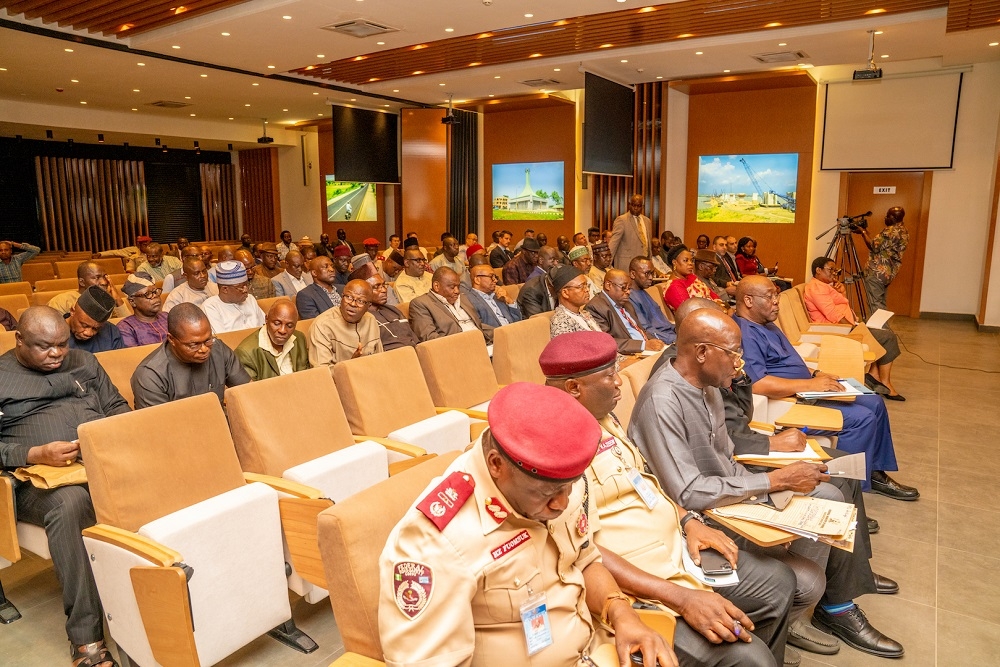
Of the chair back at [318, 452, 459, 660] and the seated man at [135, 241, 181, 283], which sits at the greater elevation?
the seated man at [135, 241, 181, 283]

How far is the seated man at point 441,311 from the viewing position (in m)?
5.38

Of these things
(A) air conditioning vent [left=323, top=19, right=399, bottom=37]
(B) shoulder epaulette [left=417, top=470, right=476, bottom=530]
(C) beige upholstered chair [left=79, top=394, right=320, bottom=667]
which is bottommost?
(C) beige upholstered chair [left=79, top=394, right=320, bottom=667]

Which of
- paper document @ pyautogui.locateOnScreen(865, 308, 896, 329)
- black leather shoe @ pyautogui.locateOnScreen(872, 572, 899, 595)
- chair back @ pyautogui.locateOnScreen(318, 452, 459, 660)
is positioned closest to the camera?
chair back @ pyautogui.locateOnScreen(318, 452, 459, 660)

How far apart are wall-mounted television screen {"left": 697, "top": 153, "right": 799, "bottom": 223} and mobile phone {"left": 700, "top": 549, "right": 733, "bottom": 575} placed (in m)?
10.9

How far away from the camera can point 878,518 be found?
3.93 m

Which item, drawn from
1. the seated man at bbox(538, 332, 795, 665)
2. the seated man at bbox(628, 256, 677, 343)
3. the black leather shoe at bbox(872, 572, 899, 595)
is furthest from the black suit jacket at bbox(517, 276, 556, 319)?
the seated man at bbox(538, 332, 795, 665)

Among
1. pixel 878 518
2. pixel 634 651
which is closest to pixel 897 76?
pixel 878 518

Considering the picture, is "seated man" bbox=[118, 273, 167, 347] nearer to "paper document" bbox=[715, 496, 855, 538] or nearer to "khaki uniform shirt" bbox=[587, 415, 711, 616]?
"khaki uniform shirt" bbox=[587, 415, 711, 616]

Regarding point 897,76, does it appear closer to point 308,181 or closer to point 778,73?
point 778,73

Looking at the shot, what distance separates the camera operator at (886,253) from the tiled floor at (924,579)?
3.97 m

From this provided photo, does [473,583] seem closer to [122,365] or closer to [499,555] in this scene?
[499,555]

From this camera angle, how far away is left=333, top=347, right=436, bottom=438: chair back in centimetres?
342

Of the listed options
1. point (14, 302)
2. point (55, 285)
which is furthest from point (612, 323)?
point (55, 285)

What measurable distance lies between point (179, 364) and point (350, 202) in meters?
14.8
